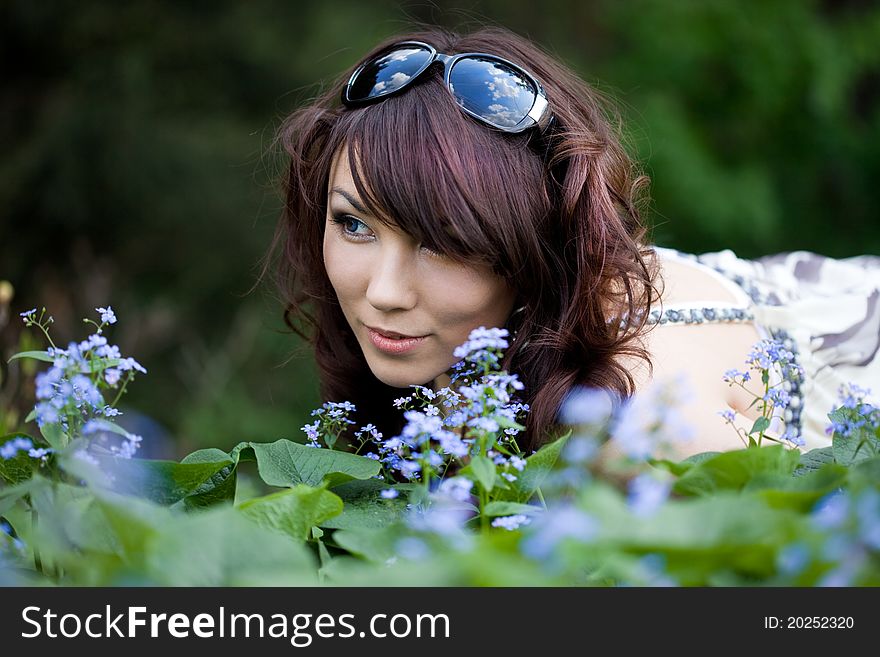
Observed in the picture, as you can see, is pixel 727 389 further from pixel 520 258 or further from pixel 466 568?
pixel 466 568

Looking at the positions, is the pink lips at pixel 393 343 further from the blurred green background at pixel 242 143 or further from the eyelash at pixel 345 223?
the blurred green background at pixel 242 143

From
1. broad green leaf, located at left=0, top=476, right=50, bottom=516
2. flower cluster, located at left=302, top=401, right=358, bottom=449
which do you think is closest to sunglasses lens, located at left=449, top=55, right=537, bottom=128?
flower cluster, located at left=302, top=401, right=358, bottom=449

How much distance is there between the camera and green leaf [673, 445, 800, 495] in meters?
0.92

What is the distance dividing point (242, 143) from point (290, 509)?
21.3 ft

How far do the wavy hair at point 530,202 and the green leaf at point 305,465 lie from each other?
691 mm

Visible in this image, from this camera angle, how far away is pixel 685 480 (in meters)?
0.91

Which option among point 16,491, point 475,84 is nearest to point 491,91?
point 475,84

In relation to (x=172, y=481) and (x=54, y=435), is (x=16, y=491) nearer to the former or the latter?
(x=54, y=435)

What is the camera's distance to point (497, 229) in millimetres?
1953

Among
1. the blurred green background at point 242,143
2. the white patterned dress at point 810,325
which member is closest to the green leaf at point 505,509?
the white patterned dress at point 810,325

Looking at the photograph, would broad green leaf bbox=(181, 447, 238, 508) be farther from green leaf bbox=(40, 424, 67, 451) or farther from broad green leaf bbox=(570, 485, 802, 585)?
broad green leaf bbox=(570, 485, 802, 585)

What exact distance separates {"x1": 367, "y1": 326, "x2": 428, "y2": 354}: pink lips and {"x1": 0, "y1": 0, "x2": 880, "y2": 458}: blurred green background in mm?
4082
